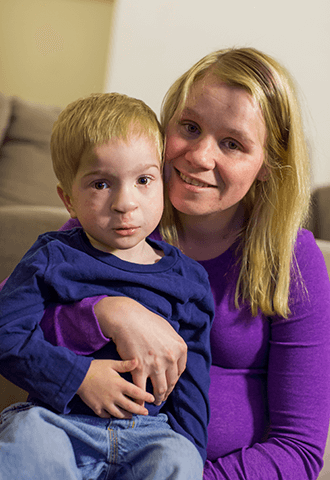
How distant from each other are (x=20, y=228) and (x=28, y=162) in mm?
617

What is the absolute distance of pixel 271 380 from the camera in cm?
98

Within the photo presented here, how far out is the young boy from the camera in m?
0.68

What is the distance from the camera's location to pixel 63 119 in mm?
827

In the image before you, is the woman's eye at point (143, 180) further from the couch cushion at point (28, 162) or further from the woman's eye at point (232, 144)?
the couch cushion at point (28, 162)

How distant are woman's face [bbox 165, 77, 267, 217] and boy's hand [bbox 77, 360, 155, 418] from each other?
14.9 inches

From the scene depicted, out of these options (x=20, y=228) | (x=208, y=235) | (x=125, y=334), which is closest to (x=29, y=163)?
(x=20, y=228)

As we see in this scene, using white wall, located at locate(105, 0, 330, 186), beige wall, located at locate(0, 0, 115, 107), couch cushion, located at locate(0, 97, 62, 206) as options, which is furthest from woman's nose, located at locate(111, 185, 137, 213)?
beige wall, located at locate(0, 0, 115, 107)

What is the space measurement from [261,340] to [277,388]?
11cm

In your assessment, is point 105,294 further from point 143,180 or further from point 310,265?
point 310,265

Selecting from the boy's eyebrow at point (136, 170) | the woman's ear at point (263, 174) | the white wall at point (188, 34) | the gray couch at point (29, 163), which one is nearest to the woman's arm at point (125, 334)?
the boy's eyebrow at point (136, 170)

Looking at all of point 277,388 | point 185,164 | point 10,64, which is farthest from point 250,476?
point 10,64

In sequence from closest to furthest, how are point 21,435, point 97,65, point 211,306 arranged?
point 21,435 < point 211,306 < point 97,65

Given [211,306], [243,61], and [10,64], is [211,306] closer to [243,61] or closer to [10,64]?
[243,61]

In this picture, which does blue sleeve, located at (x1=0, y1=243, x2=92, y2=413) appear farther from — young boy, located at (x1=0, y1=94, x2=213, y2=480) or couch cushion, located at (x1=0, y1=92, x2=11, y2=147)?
couch cushion, located at (x1=0, y1=92, x2=11, y2=147)
